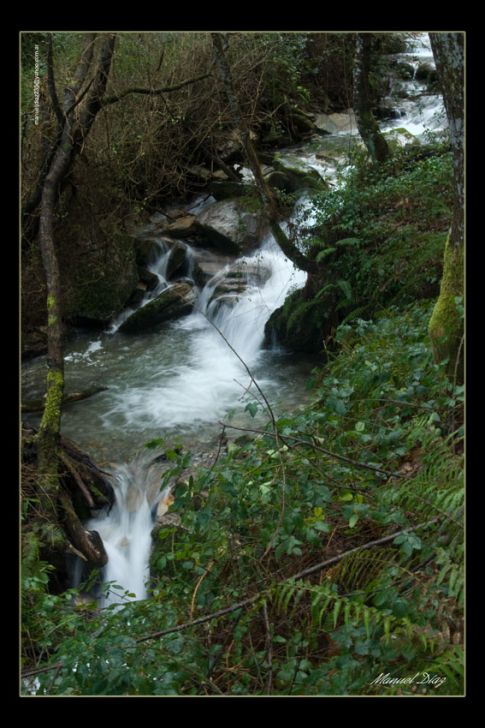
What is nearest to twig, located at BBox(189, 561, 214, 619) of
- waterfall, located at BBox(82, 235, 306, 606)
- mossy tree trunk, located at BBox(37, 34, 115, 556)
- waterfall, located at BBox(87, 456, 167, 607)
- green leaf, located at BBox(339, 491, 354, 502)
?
waterfall, located at BBox(82, 235, 306, 606)

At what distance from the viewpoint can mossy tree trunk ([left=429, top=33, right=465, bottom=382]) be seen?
126 inches

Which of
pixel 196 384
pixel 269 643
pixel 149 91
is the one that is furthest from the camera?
pixel 149 91

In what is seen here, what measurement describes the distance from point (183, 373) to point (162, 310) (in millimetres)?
1857

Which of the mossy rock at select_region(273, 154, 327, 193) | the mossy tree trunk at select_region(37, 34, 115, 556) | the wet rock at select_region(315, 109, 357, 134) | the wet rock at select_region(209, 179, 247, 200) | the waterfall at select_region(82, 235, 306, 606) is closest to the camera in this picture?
the mossy tree trunk at select_region(37, 34, 115, 556)

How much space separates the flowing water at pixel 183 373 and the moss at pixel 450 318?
139cm

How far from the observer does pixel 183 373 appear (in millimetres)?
6934

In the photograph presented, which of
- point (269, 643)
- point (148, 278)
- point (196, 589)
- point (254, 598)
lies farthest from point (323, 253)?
point (269, 643)

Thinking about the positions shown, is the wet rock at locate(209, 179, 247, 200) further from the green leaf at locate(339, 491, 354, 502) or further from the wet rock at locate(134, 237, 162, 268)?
the green leaf at locate(339, 491, 354, 502)

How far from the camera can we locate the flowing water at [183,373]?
17.8ft

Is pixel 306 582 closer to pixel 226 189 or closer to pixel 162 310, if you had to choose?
pixel 162 310

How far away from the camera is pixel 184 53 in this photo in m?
6.28
